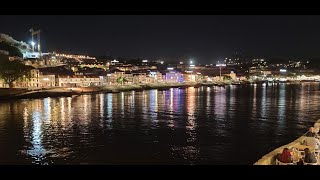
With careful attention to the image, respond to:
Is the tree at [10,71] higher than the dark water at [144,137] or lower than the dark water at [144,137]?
higher

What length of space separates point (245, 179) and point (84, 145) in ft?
17.5

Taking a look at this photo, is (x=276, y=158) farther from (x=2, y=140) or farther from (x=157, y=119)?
(x=157, y=119)

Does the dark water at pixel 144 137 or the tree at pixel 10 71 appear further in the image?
the tree at pixel 10 71

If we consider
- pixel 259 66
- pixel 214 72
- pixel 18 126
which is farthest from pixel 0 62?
pixel 259 66

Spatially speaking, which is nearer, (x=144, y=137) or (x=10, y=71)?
(x=144, y=137)

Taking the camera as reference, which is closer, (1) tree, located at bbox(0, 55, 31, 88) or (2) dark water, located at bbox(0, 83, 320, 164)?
(2) dark water, located at bbox(0, 83, 320, 164)

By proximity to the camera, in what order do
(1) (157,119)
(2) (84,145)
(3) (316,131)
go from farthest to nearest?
(1) (157,119) → (2) (84,145) → (3) (316,131)

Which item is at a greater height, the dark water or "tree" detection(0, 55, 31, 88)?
"tree" detection(0, 55, 31, 88)

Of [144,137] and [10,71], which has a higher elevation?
[10,71]

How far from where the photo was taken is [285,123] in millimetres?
8688

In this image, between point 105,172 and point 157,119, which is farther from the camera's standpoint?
point 157,119

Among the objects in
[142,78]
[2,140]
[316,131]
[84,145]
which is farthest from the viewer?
[142,78]
